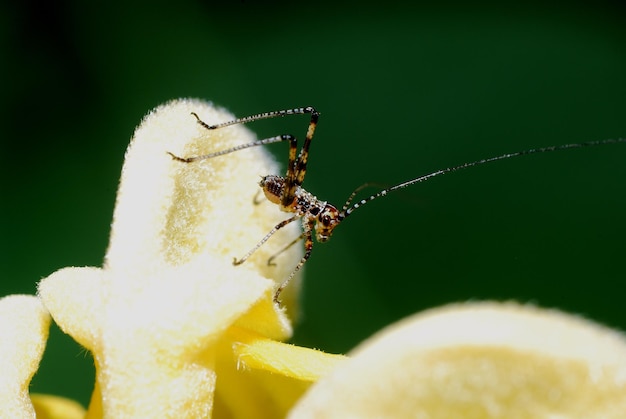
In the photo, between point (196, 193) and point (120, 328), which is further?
point (196, 193)

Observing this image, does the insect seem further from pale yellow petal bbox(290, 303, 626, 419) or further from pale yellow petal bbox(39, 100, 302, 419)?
pale yellow petal bbox(290, 303, 626, 419)

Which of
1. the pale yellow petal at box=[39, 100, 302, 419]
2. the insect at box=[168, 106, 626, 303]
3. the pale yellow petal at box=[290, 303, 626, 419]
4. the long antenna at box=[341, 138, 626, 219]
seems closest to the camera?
the pale yellow petal at box=[290, 303, 626, 419]

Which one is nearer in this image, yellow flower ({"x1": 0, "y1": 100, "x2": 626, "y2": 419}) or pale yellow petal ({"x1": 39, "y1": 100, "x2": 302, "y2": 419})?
yellow flower ({"x1": 0, "y1": 100, "x2": 626, "y2": 419})

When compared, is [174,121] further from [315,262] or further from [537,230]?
[537,230]

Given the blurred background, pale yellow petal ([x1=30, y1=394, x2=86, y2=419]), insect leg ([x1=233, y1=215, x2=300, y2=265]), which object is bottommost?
pale yellow petal ([x1=30, y1=394, x2=86, y2=419])

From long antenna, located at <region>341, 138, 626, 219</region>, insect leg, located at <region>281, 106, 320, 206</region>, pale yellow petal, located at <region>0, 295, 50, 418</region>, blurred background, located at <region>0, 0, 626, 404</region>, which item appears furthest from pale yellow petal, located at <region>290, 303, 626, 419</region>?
insect leg, located at <region>281, 106, 320, 206</region>

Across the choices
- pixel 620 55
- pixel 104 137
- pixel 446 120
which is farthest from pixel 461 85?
pixel 104 137

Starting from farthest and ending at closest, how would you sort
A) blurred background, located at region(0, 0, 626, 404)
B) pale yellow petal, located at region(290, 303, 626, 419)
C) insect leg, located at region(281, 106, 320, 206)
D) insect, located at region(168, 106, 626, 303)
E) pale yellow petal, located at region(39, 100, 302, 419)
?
insect leg, located at region(281, 106, 320, 206), blurred background, located at region(0, 0, 626, 404), insect, located at region(168, 106, 626, 303), pale yellow petal, located at region(39, 100, 302, 419), pale yellow petal, located at region(290, 303, 626, 419)
